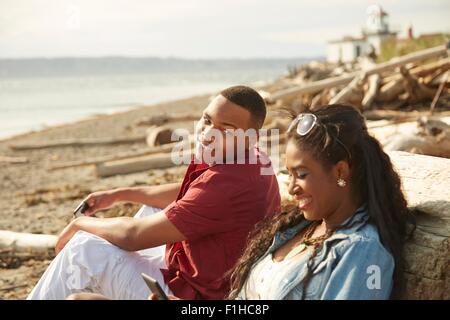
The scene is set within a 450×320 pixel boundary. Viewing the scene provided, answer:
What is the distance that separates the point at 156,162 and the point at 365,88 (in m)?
4.10

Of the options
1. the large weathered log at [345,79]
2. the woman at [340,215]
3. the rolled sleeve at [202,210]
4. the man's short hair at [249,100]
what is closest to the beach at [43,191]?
the rolled sleeve at [202,210]

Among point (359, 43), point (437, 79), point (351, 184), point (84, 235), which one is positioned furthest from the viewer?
point (359, 43)

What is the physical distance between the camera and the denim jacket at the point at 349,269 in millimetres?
2420

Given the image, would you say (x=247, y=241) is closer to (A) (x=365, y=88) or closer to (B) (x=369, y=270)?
(B) (x=369, y=270)

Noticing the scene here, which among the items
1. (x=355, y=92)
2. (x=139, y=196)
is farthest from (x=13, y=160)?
(x=139, y=196)

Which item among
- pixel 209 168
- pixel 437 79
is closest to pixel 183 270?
pixel 209 168

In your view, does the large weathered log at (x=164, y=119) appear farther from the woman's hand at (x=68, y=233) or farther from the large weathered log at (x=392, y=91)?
the woman's hand at (x=68, y=233)

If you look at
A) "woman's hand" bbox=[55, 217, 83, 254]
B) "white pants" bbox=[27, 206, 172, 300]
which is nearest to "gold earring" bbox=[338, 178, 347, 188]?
"white pants" bbox=[27, 206, 172, 300]

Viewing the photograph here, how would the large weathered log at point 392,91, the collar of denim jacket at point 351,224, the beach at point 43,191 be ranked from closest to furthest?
1. the collar of denim jacket at point 351,224
2. the beach at point 43,191
3. the large weathered log at point 392,91

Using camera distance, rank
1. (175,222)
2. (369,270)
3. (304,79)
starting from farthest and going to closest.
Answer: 1. (304,79)
2. (175,222)
3. (369,270)

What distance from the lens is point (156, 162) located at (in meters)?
10.1

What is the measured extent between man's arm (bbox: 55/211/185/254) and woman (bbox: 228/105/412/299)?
19.6 inches

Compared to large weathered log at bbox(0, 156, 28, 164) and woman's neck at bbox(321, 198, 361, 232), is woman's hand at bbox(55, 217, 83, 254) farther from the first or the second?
large weathered log at bbox(0, 156, 28, 164)

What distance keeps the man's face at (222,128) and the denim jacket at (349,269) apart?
34.1 inches
